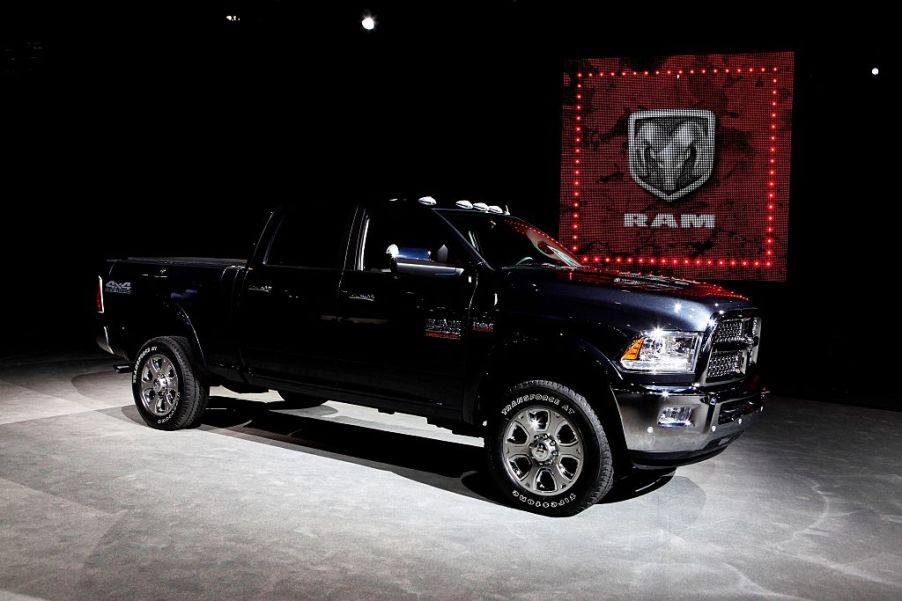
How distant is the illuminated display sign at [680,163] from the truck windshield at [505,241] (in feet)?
18.1

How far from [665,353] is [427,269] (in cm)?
164

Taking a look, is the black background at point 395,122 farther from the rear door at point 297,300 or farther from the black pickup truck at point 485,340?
the black pickup truck at point 485,340

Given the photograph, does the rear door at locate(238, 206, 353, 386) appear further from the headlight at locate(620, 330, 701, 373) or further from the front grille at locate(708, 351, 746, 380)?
the front grille at locate(708, 351, 746, 380)

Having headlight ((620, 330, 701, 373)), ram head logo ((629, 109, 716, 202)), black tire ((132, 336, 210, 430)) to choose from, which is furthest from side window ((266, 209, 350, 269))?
ram head logo ((629, 109, 716, 202))

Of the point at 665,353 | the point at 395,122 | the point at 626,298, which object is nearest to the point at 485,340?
the point at 626,298

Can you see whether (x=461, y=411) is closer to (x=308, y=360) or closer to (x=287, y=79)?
(x=308, y=360)

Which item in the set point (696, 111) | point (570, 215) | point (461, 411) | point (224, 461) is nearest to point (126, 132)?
point (570, 215)

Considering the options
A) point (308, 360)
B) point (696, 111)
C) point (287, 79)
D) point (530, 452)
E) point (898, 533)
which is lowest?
point (898, 533)

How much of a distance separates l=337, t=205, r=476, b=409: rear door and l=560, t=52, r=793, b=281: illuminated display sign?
249 inches

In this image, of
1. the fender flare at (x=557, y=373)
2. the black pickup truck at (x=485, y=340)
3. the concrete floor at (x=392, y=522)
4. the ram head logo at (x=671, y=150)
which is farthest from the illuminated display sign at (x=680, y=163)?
the fender flare at (x=557, y=373)

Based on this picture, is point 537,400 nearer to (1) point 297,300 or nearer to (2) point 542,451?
(2) point 542,451

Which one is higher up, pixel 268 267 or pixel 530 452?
pixel 268 267

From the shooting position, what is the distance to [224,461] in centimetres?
624

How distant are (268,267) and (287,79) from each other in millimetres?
8789
